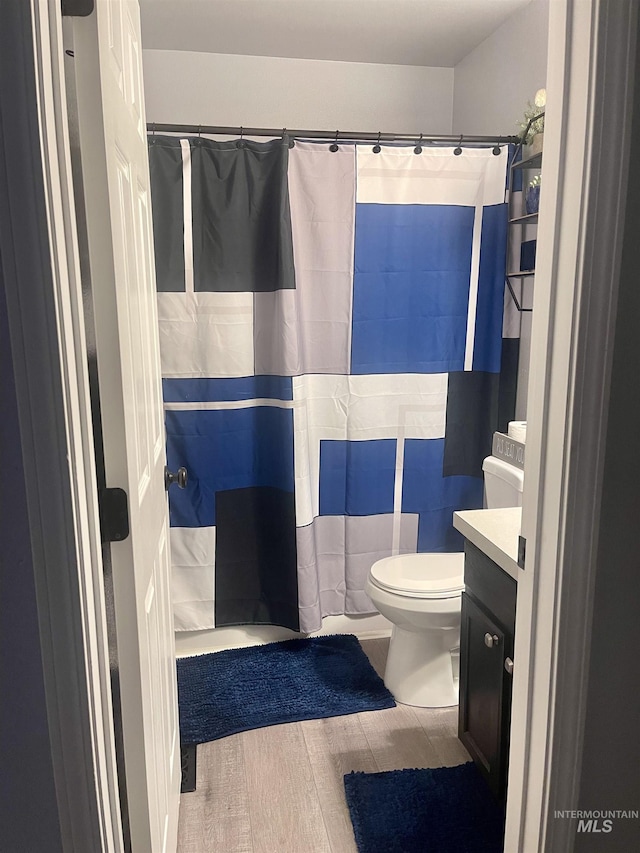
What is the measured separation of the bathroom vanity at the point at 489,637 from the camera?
1.63 meters

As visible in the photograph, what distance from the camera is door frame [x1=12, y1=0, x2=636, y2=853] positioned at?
0.84 m

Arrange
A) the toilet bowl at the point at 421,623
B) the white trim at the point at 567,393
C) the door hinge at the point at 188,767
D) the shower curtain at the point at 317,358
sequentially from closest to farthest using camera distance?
the white trim at the point at 567,393, the door hinge at the point at 188,767, the toilet bowl at the point at 421,623, the shower curtain at the point at 317,358

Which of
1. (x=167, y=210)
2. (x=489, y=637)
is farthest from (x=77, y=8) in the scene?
(x=489, y=637)

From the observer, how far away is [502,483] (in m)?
2.29

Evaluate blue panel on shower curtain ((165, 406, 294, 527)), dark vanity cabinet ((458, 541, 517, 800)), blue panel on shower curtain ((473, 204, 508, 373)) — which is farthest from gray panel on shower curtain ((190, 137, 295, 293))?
dark vanity cabinet ((458, 541, 517, 800))

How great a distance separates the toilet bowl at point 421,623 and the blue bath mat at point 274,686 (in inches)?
4.5

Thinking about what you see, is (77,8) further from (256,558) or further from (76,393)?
(256,558)

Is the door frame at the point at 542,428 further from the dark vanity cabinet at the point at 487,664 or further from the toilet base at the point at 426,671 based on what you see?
the toilet base at the point at 426,671

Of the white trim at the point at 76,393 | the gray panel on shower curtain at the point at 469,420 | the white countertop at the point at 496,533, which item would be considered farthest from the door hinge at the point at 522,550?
the gray panel on shower curtain at the point at 469,420

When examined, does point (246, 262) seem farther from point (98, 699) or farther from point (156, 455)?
point (98, 699)

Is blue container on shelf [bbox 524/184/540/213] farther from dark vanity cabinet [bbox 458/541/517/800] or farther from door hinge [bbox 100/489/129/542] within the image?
door hinge [bbox 100/489/129/542]

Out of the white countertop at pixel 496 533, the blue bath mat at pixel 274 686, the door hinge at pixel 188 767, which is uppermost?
the white countertop at pixel 496 533

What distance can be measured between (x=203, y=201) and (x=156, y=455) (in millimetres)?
1235

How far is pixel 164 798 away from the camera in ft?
4.69
